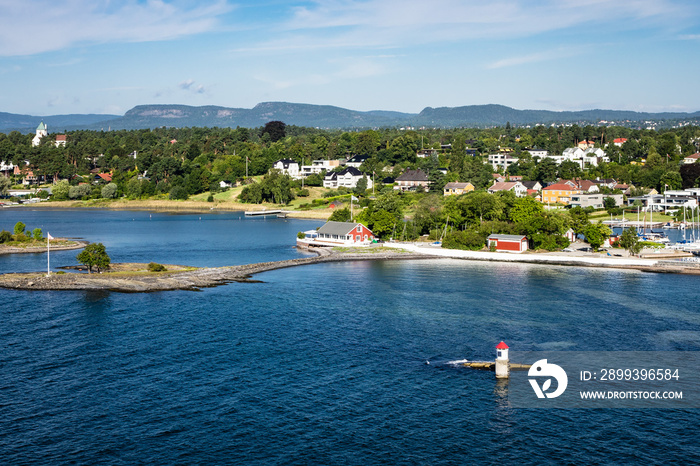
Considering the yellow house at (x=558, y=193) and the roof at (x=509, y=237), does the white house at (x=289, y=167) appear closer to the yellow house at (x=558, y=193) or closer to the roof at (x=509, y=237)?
the yellow house at (x=558, y=193)

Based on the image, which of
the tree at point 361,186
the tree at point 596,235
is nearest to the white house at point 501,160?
the tree at point 361,186

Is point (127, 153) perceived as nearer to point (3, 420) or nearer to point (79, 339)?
point (79, 339)

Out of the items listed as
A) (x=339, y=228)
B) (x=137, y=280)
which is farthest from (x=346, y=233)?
(x=137, y=280)

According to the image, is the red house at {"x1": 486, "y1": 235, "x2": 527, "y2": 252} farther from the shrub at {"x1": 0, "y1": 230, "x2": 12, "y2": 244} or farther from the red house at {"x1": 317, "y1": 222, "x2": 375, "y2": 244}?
the shrub at {"x1": 0, "y1": 230, "x2": 12, "y2": 244}

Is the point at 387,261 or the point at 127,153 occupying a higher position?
the point at 127,153

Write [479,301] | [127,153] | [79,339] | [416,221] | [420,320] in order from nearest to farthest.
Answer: [79,339], [420,320], [479,301], [416,221], [127,153]

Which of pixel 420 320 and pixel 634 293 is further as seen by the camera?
pixel 634 293

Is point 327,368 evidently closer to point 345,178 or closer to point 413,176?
point 413,176

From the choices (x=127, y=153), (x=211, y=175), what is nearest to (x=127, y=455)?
(x=211, y=175)
